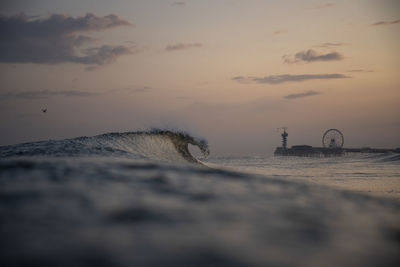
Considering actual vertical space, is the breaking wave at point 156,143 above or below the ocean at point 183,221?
above

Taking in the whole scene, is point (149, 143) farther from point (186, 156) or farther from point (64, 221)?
point (64, 221)

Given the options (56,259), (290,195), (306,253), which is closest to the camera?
(56,259)

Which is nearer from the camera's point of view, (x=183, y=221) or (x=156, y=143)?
(x=183, y=221)

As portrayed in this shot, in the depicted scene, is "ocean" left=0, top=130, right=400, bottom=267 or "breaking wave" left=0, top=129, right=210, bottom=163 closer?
"ocean" left=0, top=130, right=400, bottom=267

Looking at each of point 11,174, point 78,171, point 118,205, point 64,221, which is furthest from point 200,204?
point 11,174

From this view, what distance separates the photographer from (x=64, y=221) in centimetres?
162

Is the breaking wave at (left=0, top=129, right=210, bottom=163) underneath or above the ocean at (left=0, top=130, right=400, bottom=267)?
above

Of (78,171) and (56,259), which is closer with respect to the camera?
(56,259)

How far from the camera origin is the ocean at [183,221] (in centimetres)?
134

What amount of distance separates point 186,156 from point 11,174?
7622mm

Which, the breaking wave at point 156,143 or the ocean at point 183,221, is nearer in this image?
the ocean at point 183,221

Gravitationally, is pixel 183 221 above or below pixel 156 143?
below

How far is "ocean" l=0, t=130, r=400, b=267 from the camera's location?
1.34 metres

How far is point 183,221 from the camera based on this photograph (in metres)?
1.70
